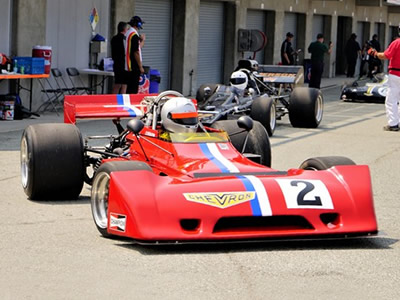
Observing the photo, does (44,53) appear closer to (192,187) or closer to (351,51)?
(192,187)

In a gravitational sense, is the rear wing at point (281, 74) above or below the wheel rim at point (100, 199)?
above

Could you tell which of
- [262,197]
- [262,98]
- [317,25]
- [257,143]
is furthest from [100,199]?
[317,25]

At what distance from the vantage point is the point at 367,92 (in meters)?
26.7

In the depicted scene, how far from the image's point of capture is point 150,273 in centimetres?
651

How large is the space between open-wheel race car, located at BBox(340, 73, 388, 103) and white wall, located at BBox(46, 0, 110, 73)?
308 inches

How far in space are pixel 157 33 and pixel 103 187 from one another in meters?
Result: 18.3

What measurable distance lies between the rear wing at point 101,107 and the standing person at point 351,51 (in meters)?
30.5

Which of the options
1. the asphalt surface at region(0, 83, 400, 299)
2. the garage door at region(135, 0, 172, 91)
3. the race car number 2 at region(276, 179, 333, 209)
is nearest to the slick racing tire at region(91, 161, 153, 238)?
the asphalt surface at region(0, 83, 400, 299)

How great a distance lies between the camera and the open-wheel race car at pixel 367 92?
26547mm

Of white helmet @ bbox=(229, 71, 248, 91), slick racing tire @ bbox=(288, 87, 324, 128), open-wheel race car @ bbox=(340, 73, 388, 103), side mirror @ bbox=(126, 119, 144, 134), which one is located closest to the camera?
side mirror @ bbox=(126, 119, 144, 134)

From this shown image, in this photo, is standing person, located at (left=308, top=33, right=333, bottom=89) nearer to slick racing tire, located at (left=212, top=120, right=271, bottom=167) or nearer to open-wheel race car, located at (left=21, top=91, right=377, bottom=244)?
slick racing tire, located at (left=212, top=120, right=271, bottom=167)

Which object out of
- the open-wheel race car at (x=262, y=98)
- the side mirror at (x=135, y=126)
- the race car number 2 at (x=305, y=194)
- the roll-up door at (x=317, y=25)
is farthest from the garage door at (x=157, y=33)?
the race car number 2 at (x=305, y=194)

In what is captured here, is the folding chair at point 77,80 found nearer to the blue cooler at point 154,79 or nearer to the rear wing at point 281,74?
the blue cooler at point 154,79

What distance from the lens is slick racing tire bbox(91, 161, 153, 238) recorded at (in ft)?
25.0
